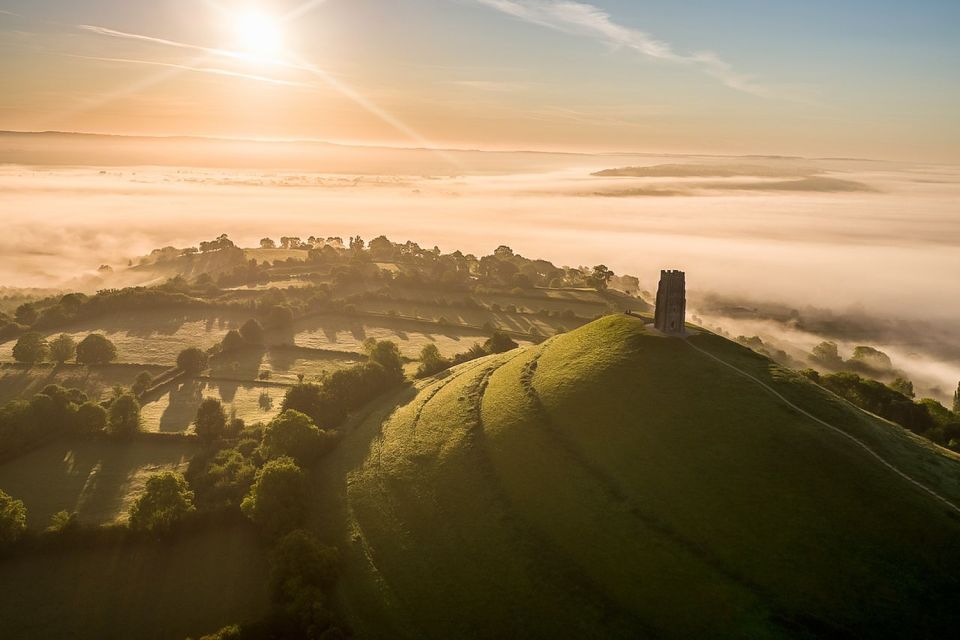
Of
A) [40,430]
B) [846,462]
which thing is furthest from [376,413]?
[846,462]

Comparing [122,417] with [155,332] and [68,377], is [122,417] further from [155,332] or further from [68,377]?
[155,332]

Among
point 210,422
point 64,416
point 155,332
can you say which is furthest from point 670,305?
point 155,332

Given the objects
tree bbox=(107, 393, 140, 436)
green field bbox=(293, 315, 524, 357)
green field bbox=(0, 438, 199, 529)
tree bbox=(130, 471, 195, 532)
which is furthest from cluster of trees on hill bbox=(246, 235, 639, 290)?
tree bbox=(130, 471, 195, 532)

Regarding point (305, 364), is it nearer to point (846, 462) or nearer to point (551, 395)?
point (551, 395)

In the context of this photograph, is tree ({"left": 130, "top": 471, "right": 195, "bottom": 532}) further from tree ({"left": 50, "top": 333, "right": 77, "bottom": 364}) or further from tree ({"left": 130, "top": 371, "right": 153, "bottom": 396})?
tree ({"left": 50, "top": 333, "right": 77, "bottom": 364})

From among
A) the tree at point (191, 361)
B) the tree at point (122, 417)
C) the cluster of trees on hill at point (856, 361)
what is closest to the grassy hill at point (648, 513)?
the tree at point (122, 417)

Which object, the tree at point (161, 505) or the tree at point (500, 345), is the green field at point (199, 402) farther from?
the tree at point (500, 345)
